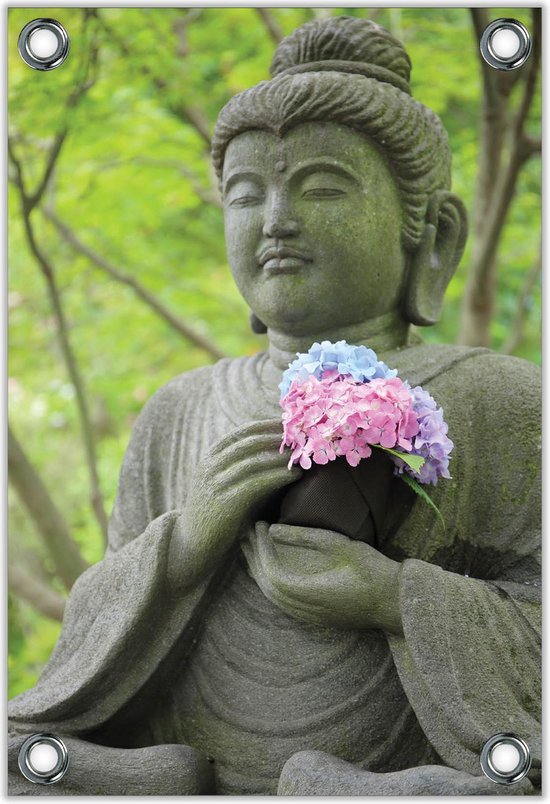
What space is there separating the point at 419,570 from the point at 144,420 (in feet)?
3.82

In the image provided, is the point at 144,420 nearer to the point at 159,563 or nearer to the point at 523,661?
the point at 159,563

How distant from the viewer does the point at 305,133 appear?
379cm

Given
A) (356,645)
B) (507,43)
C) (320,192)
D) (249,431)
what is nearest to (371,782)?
(356,645)

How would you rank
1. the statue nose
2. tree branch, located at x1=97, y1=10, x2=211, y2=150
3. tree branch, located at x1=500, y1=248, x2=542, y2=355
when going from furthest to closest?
tree branch, located at x1=500, y1=248, x2=542, y2=355
tree branch, located at x1=97, y1=10, x2=211, y2=150
the statue nose

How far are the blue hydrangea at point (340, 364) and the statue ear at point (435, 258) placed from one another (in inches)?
24.7

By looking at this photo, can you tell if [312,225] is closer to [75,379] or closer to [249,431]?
[249,431]

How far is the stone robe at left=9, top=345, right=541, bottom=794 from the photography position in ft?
11.1

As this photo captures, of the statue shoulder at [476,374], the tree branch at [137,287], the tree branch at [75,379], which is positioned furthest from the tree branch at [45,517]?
the statue shoulder at [476,374]

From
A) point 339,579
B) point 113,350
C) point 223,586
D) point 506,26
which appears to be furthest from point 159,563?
point 113,350

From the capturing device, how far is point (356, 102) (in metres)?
3.79

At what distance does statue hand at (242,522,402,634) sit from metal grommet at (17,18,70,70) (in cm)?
135

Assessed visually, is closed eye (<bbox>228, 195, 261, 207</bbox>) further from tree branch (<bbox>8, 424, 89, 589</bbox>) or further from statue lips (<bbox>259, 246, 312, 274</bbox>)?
tree branch (<bbox>8, 424, 89, 589</bbox>)

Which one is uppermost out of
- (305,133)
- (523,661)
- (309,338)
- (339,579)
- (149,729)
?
(305,133)

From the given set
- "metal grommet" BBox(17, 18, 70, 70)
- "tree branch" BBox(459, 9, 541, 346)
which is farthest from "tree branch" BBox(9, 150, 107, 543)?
"metal grommet" BBox(17, 18, 70, 70)
